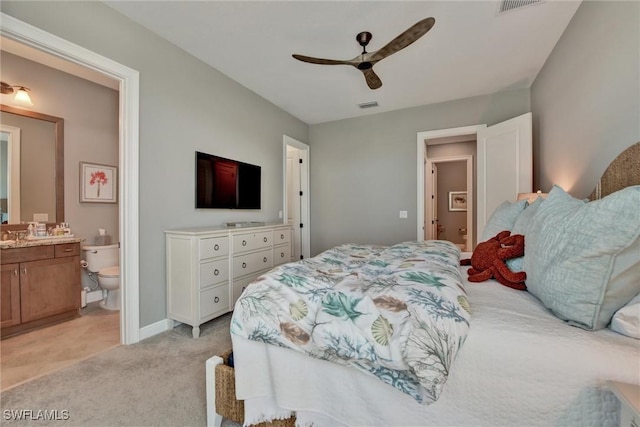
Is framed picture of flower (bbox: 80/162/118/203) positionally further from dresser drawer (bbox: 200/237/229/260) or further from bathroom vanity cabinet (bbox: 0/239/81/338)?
dresser drawer (bbox: 200/237/229/260)

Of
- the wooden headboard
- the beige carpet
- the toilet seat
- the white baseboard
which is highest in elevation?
the wooden headboard

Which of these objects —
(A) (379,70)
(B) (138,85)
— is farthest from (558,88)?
(B) (138,85)

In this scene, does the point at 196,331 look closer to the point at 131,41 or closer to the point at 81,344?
the point at 81,344

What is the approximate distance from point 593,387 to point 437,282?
0.52 m

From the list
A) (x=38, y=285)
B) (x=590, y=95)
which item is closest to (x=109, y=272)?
(x=38, y=285)

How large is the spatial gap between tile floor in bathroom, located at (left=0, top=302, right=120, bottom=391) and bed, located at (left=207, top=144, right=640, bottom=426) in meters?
1.75

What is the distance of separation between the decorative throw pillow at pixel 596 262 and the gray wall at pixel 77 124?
432 centimetres

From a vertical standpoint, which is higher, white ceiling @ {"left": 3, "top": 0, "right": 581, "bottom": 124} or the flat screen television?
white ceiling @ {"left": 3, "top": 0, "right": 581, "bottom": 124}

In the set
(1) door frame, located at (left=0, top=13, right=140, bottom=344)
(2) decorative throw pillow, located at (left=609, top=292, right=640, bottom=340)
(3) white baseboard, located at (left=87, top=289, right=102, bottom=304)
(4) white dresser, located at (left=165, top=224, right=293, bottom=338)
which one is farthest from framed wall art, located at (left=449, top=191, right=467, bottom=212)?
(3) white baseboard, located at (left=87, top=289, right=102, bottom=304)

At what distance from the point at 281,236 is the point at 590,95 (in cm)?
314

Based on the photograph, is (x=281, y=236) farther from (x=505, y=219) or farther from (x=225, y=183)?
(x=505, y=219)

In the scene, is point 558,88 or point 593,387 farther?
point 558,88

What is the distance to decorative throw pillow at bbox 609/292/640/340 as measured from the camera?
839mm

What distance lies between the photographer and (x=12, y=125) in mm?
2697
